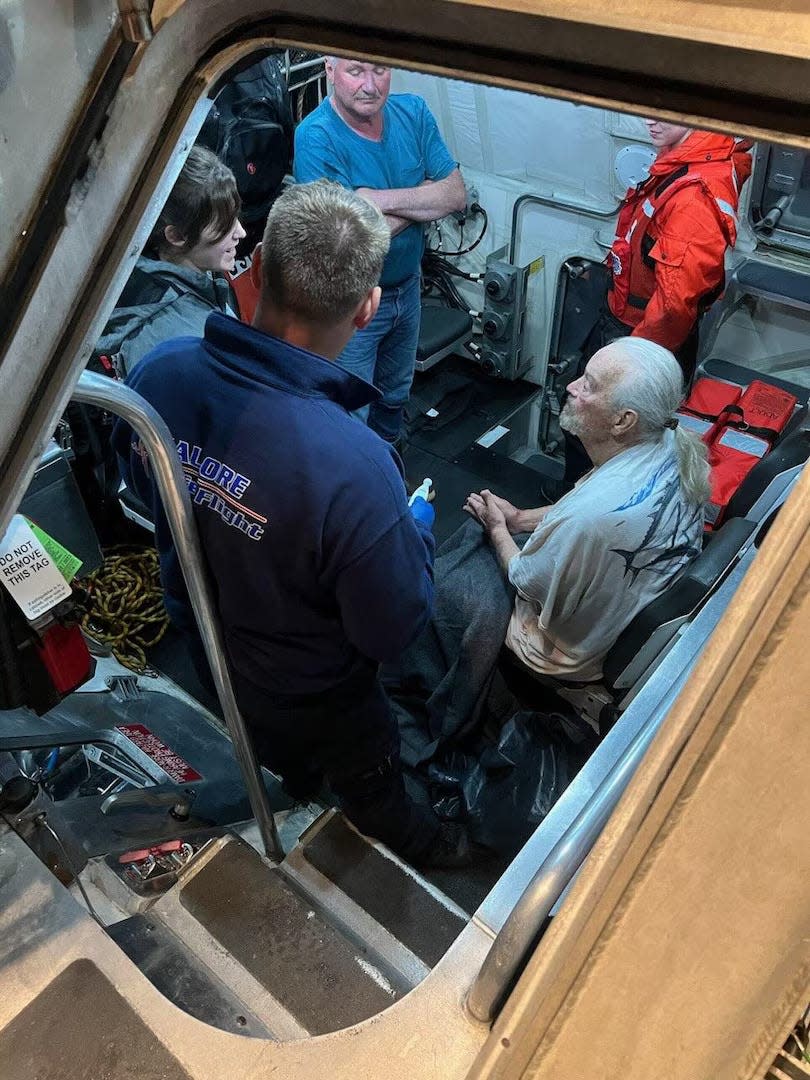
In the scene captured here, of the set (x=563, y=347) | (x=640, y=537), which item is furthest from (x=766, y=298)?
(x=640, y=537)

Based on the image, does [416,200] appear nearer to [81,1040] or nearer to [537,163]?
[537,163]

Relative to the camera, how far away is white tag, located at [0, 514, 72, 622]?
142 centimetres

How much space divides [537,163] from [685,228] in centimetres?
138

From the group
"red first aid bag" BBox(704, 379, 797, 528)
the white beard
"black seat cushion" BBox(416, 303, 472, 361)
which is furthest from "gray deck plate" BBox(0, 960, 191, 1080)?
"black seat cushion" BBox(416, 303, 472, 361)

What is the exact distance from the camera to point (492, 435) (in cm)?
503

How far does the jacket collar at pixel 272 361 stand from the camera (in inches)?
68.3

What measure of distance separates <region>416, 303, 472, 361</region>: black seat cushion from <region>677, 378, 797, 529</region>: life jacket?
1764mm

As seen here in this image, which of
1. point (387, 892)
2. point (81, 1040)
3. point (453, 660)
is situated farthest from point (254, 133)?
point (81, 1040)

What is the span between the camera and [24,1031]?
95cm

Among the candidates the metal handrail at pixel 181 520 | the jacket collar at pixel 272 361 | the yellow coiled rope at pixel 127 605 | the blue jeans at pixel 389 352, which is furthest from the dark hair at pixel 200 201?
the metal handrail at pixel 181 520

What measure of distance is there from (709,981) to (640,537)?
186 centimetres

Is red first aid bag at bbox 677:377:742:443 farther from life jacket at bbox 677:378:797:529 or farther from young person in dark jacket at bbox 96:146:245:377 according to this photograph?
young person in dark jacket at bbox 96:146:245:377

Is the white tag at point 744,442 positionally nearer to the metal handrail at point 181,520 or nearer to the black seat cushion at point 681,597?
the black seat cushion at point 681,597

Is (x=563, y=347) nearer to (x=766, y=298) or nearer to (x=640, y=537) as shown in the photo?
(x=766, y=298)
